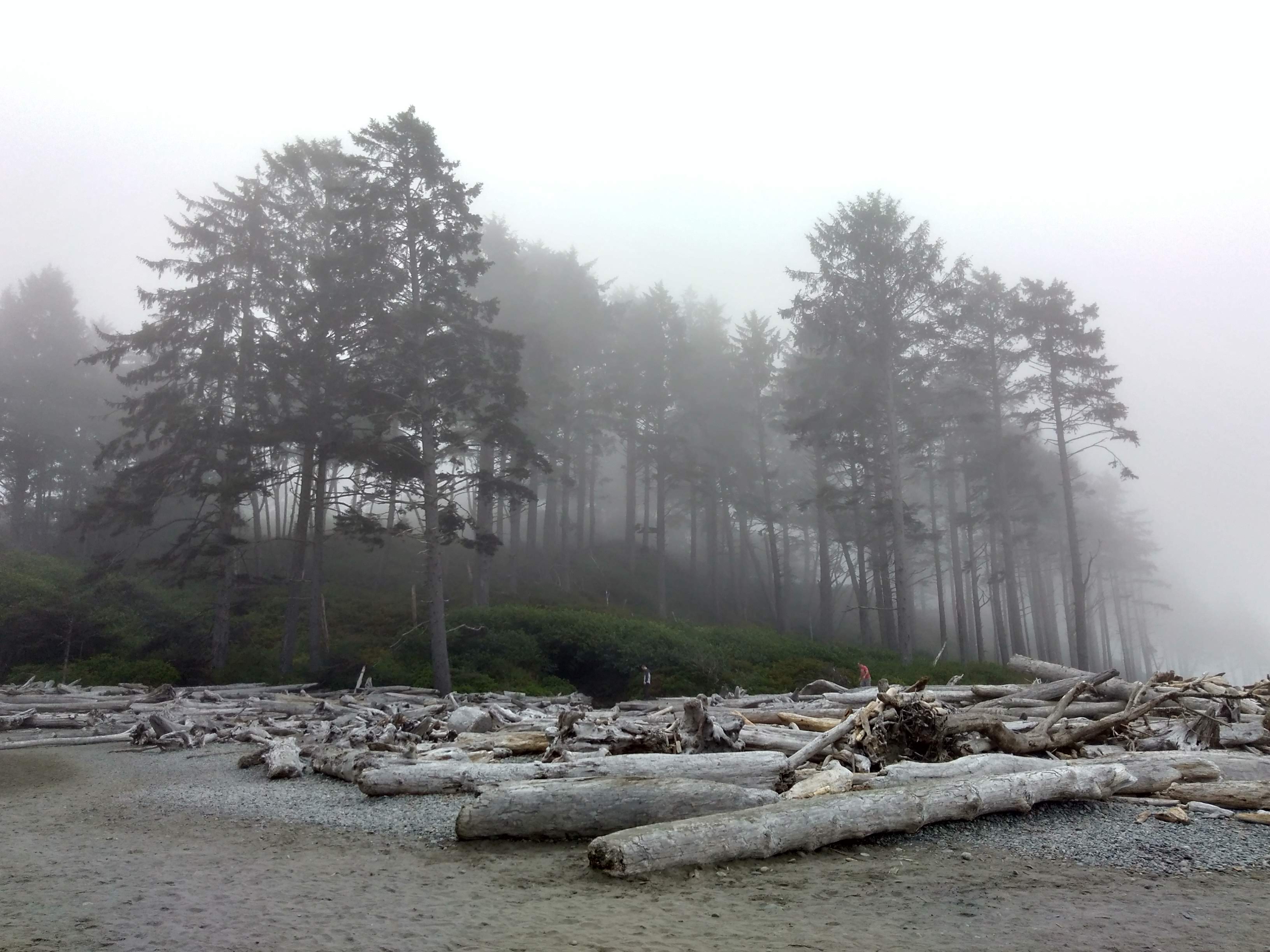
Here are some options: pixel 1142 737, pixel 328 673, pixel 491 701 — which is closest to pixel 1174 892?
pixel 1142 737

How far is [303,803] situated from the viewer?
8.14 m

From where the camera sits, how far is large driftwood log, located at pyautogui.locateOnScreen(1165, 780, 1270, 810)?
6.68m

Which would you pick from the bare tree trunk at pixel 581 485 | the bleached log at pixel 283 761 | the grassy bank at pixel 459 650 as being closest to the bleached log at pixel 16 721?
the grassy bank at pixel 459 650

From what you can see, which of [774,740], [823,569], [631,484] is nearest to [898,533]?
[823,569]

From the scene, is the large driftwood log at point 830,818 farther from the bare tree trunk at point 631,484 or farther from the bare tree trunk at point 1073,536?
the bare tree trunk at point 631,484

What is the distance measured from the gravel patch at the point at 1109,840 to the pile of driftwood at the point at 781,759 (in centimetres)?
14

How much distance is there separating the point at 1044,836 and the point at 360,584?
29961 millimetres

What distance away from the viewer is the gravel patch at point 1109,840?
5.42 meters

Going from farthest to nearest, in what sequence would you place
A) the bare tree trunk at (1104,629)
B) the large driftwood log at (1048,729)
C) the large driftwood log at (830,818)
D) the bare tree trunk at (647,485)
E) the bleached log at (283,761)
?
the bare tree trunk at (1104,629), the bare tree trunk at (647,485), the bleached log at (283,761), the large driftwood log at (1048,729), the large driftwood log at (830,818)

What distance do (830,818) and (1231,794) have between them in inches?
159

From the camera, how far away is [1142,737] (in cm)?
1005

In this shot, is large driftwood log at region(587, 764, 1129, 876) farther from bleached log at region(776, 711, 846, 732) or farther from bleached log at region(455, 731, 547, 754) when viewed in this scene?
bleached log at region(455, 731, 547, 754)

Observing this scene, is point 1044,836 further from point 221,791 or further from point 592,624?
point 592,624

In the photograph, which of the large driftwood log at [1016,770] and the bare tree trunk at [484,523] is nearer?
the large driftwood log at [1016,770]
